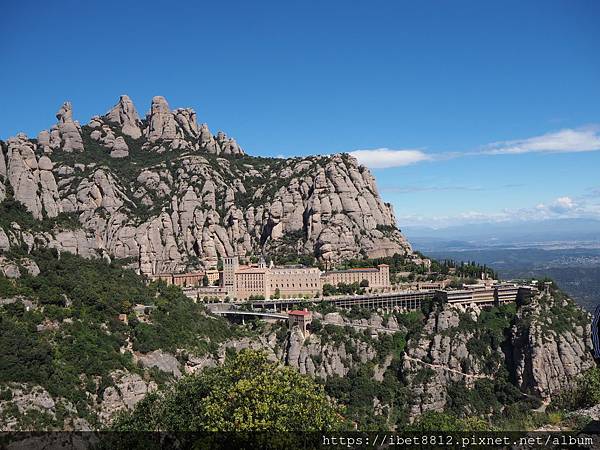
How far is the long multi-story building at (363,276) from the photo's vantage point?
98.8 metres

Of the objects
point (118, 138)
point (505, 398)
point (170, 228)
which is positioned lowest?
point (505, 398)

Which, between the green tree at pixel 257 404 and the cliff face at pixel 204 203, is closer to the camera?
Result: the green tree at pixel 257 404

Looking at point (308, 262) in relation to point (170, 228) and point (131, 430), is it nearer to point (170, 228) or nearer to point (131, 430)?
point (170, 228)

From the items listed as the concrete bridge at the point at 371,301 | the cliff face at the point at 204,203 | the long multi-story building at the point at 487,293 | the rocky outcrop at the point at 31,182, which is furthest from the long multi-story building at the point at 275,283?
the rocky outcrop at the point at 31,182

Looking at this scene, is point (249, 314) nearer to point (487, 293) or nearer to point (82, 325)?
point (82, 325)

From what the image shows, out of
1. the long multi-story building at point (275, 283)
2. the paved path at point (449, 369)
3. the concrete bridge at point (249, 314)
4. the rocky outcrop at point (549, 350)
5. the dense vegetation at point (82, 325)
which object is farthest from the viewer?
the long multi-story building at point (275, 283)

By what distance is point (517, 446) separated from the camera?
2053cm

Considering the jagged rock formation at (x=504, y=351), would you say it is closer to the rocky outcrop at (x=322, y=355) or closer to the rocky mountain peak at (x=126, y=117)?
the rocky outcrop at (x=322, y=355)

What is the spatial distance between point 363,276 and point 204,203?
4301 cm

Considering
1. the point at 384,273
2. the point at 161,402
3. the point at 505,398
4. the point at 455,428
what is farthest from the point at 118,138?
the point at 455,428

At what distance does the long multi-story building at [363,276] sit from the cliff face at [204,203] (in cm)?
1207

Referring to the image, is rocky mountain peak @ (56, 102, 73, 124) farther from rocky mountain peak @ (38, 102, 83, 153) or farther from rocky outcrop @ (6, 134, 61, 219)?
rocky outcrop @ (6, 134, 61, 219)

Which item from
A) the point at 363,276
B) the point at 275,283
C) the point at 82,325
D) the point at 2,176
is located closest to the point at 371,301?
the point at 363,276

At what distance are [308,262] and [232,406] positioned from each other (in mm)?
86038
